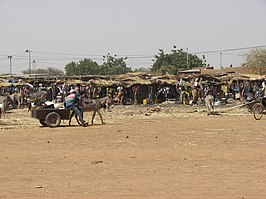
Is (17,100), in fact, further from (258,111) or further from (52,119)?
(258,111)

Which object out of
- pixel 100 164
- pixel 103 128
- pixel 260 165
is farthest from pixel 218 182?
pixel 103 128

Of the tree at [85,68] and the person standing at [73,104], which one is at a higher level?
the tree at [85,68]

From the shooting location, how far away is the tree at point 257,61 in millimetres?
58106

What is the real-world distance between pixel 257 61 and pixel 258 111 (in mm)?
34787

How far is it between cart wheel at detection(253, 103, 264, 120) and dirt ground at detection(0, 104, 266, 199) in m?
5.59

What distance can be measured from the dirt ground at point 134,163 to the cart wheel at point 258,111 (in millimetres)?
5593

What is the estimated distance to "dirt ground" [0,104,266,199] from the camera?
8914mm

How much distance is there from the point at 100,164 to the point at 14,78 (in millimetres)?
32210

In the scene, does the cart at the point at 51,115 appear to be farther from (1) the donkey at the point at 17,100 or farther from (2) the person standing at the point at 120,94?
(2) the person standing at the point at 120,94

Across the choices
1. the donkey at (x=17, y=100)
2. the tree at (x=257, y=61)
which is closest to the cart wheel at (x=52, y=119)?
the donkey at (x=17, y=100)

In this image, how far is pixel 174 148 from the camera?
14641 millimetres

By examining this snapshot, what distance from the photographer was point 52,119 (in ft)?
70.9

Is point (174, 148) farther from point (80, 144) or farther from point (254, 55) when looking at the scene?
point (254, 55)

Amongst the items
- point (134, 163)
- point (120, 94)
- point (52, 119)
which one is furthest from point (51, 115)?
point (120, 94)
